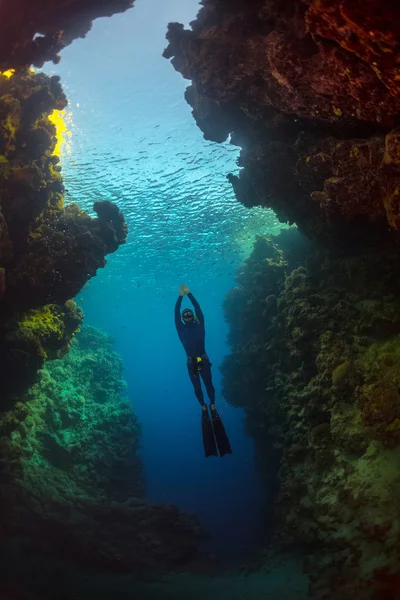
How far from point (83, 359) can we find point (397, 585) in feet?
67.7

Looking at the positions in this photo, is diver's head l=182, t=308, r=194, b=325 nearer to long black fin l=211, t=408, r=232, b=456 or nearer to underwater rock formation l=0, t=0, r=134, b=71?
long black fin l=211, t=408, r=232, b=456

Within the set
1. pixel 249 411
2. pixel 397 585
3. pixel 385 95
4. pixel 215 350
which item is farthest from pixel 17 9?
pixel 215 350

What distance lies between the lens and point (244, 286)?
18203 mm

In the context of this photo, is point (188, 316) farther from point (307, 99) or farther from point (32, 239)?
point (307, 99)

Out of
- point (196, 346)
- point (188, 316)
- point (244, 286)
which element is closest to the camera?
point (188, 316)

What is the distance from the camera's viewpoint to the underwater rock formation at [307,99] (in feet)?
13.8

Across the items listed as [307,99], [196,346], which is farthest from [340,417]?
[307,99]

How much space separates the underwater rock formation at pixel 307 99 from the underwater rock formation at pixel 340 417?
68.9 inches

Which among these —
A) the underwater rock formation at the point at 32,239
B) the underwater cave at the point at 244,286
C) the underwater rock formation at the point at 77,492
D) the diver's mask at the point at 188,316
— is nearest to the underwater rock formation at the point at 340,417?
the underwater cave at the point at 244,286

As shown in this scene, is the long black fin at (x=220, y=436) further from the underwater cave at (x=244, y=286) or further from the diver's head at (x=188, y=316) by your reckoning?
the diver's head at (x=188, y=316)

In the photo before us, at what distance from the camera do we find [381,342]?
809 cm

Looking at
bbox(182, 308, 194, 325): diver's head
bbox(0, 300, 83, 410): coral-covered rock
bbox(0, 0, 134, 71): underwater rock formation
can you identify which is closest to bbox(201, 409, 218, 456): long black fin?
bbox(182, 308, 194, 325): diver's head

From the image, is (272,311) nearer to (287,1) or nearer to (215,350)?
(287,1)

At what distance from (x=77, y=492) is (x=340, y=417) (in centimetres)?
1051
